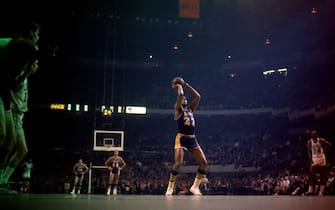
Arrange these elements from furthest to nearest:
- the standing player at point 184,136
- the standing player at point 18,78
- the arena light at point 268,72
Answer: the arena light at point 268,72
the standing player at point 184,136
the standing player at point 18,78

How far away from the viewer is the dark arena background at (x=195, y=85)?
1717 cm

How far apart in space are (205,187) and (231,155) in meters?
7.57

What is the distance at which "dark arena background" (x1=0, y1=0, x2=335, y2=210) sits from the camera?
Result: 17.2 meters

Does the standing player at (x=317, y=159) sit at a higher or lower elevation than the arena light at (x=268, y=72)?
lower

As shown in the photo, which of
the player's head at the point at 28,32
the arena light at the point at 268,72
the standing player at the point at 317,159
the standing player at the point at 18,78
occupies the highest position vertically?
the arena light at the point at 268,72

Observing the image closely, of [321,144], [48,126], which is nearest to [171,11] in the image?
[321,144]

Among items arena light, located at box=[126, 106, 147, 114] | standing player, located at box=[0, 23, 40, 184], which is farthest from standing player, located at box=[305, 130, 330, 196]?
arena light, located at box=[126, 106, 147, 114]

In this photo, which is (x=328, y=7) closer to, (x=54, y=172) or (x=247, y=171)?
(x=247, y=171)

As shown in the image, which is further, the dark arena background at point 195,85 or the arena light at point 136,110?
the arena light at point 136,110

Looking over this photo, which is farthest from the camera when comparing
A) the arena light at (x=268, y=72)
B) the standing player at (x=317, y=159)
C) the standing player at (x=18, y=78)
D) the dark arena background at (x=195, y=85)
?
the arena light at (x=268, y=72)

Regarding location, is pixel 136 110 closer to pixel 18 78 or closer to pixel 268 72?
pixel 268 72

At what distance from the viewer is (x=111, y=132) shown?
16.0m

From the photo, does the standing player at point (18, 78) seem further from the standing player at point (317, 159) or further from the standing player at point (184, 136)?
the standing player at point (317, 159)

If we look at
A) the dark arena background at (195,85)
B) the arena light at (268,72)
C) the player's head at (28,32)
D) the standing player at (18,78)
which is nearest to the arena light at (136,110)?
the dark arena background at (195,85)
